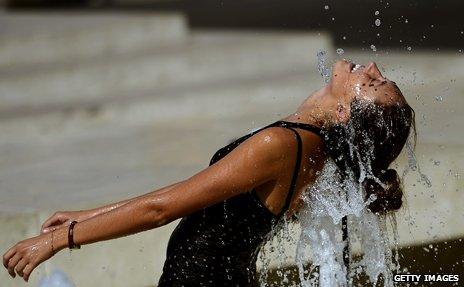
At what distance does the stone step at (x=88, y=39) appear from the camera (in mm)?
8766

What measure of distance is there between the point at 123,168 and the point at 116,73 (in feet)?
7.28

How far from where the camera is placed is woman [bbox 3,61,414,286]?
357cm

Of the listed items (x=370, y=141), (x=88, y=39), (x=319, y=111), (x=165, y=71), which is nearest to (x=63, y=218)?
(x=319, y=111)

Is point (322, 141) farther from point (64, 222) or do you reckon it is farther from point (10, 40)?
point (10, 40)

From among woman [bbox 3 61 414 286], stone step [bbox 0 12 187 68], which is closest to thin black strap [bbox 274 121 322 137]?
woman [bbox 3 61 414 286]

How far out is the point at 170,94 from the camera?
26.6ft

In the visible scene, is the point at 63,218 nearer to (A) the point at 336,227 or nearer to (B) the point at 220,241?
(B) the point at 220,241

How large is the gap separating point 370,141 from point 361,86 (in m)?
Result: 0.18

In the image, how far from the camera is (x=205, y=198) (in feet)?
11.7

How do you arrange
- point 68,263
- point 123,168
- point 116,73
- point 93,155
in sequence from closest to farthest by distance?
point 68,263 → point 123,168 → point 93,155 → point 116,73

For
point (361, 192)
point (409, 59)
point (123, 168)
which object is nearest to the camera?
point (361, 192)

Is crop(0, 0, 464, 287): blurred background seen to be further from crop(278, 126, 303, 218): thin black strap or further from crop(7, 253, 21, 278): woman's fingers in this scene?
crop(278, 126, 303, 218): thin black strap

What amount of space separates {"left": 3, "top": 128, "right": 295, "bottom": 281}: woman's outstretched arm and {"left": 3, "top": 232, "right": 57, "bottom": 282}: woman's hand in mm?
123

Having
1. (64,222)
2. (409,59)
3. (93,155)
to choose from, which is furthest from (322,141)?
(409,59)
